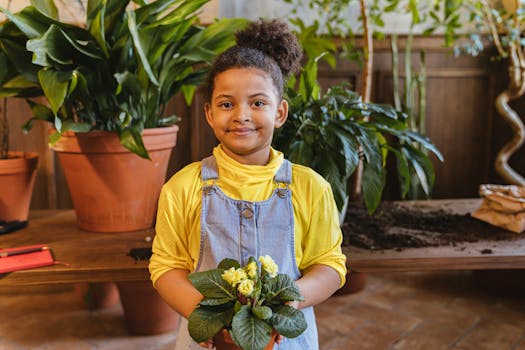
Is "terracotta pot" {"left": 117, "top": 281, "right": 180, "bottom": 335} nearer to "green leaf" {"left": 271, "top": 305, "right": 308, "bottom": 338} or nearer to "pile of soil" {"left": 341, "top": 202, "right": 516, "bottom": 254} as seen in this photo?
"pile of soil" {"left": 341, "top": 202, "right": 516, "bottom": 254}

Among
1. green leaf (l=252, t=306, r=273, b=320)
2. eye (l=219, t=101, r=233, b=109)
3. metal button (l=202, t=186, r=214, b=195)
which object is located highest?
eye (l=219, t=101, r=233, b=109)

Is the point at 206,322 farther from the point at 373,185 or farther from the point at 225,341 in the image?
the point at 373,185

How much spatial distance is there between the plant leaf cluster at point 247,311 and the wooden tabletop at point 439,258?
2.17ft

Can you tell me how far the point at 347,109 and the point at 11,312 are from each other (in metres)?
1.71

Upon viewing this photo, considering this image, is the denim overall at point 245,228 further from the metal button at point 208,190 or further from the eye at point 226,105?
the eye at point 226,105

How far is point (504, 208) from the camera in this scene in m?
1.93

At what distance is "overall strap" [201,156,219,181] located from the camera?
119 cm

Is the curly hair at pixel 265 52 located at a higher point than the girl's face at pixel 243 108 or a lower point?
higher

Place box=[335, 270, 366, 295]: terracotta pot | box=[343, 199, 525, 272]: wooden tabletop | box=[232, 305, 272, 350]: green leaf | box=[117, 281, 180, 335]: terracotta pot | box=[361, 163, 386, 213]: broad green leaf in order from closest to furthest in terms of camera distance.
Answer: box=[232, 305, 272, 350]: green leaf < box=[343, 199, 525, 272]: wooden tabletop < box=[361, 163, 386, 213]: broad green leaf < box=[117, 281, 180, 335]: terracotta pot < box=[335, 270, 366, 295]: terracotta pot

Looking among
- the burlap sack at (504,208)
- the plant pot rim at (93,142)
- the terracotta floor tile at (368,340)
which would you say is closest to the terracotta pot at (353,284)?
the terracotta floor tile at (368,340)

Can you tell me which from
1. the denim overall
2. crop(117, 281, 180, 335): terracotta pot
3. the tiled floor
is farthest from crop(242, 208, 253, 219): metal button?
the tiled floor

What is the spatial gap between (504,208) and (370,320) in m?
0.73

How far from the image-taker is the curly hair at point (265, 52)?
114 cm

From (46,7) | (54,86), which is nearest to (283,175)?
(54,86)
